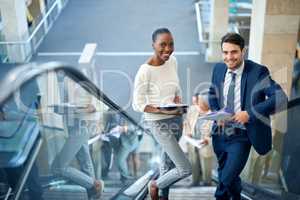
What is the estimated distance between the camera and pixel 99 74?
39.3 feet

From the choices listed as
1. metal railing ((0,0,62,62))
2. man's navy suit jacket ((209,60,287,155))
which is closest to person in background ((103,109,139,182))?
man's navy suit jacket ((209,60,287,155))

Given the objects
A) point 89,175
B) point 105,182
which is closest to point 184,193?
point 105,182

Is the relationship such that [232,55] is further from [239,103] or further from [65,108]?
[65,108]

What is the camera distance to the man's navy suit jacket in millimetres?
3350

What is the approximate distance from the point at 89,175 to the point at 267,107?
1581 millimetres

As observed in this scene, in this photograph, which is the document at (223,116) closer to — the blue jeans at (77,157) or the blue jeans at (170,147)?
the blue jeans at (170,147)

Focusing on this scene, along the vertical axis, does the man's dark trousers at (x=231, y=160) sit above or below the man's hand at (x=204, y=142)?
above

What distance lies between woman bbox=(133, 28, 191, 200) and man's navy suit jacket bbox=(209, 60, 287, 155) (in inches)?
16.6

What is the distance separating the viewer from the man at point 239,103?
335 centimetres

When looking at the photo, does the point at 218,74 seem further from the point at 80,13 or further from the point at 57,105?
the point at 80,13

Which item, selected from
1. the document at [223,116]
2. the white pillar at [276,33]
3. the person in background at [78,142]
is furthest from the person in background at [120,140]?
the white pillar at [276,33]

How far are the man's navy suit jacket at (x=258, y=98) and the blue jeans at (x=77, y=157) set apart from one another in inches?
48.8

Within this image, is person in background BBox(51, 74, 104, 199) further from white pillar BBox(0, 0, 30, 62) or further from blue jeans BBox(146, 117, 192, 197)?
white pillar BBox(0, 0, 30, 62)

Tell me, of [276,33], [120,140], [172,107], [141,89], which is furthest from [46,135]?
[276,33]
